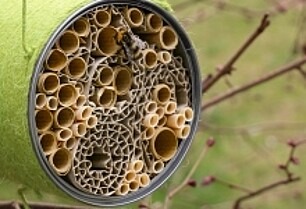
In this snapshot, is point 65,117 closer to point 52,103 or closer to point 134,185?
point 52,103

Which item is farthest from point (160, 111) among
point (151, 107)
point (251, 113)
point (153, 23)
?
point (251, 113)

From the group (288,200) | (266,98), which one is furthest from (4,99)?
Answer: (266,98)

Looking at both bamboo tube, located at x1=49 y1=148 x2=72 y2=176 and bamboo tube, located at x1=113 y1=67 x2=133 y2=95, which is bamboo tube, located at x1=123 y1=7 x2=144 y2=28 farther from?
bamboo tube, located at x1=49 y1=148 x2=72 y2=176

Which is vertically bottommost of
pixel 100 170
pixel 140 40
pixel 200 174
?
pixel 200 174

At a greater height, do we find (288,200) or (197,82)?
(197,82)

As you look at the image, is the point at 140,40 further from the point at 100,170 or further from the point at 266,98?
the point at 266,98

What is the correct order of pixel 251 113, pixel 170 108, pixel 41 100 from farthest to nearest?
1. pixel 251 113
2. pixel 170 108
3. pixel 41 100
